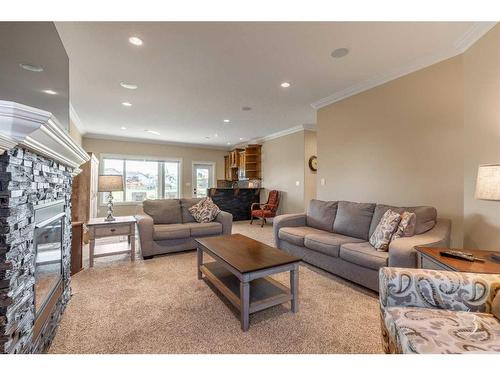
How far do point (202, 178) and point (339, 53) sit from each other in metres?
6.43

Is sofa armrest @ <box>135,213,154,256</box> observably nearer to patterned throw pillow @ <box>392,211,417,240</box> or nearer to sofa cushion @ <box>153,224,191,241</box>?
sofa cushion @ <box>153,224,191,241</box>

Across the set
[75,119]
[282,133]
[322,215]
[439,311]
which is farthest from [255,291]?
[75,119]

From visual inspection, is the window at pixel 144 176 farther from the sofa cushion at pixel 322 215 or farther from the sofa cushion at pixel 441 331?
the sofa cushion at pixel 441 331

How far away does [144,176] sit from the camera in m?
7.18

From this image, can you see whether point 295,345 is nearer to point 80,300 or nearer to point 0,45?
point 80,300

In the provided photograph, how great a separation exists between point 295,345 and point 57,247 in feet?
6.52

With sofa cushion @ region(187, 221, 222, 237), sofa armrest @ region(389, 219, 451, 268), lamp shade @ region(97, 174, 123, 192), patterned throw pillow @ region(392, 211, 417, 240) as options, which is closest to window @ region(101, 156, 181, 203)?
lamp shade @ region(97, 174, 123, 192)

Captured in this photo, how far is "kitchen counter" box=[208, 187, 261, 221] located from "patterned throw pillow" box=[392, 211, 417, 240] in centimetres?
474

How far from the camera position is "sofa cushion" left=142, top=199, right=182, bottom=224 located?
3.73m

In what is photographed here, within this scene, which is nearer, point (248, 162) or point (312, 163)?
point (312, 163)

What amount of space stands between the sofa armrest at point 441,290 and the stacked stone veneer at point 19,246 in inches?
78.1

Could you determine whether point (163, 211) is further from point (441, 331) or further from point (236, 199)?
point (441, 331)

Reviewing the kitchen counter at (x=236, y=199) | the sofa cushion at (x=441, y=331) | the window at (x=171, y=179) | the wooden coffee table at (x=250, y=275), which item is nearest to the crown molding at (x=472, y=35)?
the sofa cushion at (x=441, y=331)
